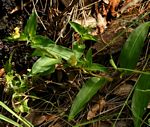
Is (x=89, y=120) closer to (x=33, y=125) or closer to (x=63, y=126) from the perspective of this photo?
(x=63, y=126)

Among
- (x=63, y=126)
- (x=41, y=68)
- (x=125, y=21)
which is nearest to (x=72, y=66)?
(x=41, y=68)

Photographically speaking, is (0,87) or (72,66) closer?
(72,66)

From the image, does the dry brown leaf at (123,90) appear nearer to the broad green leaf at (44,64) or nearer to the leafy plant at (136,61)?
the leafy plant at (136,61)

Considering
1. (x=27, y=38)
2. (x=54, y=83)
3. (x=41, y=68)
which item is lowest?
(x=54, y=83)

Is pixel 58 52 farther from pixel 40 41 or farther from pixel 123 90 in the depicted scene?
pixel 123 90

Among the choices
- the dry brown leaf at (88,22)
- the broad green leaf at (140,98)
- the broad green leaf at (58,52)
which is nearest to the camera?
the broad green leaf at (140,98)

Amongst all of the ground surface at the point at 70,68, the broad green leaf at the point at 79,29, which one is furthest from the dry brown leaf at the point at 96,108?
the broad green leaf at the point at 79,29

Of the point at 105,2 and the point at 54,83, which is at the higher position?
the point at 105,2
